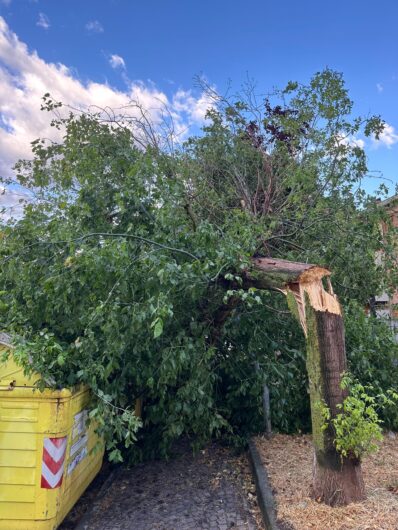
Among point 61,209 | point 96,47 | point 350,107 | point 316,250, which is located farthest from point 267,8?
point 61,209

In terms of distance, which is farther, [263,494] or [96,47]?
[96,47]

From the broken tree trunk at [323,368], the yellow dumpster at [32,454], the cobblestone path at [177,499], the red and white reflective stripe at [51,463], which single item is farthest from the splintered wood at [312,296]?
the red and white reflective stripe at [51,463]

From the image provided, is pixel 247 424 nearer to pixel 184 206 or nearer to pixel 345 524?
pixel 345 524

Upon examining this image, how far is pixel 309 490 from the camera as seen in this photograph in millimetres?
3344

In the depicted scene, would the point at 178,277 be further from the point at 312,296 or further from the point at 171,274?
the point at 312,296

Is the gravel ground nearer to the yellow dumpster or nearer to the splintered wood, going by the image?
the yellow dumpster

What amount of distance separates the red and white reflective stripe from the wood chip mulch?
5.70 ft

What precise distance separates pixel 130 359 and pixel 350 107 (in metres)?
5.66

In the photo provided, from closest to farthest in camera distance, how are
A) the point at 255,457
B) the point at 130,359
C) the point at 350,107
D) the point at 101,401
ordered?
the point at 101,401, the point at 130,359, the point at 255,457, the point at 350,107

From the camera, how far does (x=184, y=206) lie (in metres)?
4.53

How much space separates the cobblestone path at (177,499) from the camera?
3.41 meters

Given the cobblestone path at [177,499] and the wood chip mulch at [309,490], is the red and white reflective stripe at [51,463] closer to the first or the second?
the cobblestone path at [177,499]

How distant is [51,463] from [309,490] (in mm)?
2146

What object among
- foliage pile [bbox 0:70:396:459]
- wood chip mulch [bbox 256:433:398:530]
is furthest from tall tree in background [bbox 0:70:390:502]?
wood chip mulch [bbox 256:433:398:530]
